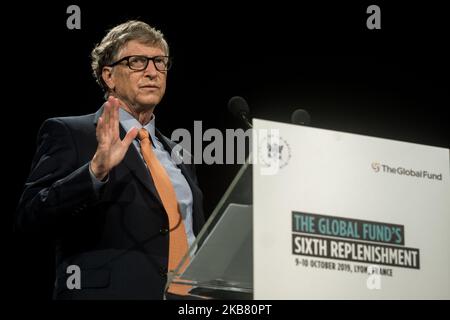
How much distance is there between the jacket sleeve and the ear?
0.35 meters

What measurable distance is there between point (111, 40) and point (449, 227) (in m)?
1.44

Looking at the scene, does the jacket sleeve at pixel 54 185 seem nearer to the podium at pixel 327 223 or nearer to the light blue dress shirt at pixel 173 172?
the light blue dress shirt at pixel 173 172

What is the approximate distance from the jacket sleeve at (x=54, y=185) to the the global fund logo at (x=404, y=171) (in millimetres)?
798

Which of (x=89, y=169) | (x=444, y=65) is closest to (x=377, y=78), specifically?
(x=444, y=65)

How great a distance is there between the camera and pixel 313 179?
1778 millimetres

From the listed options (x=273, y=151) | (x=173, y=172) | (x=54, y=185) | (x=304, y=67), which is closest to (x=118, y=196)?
(x=54, y=185)

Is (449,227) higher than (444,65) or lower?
lower

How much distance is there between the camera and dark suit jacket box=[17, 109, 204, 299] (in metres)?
2.22

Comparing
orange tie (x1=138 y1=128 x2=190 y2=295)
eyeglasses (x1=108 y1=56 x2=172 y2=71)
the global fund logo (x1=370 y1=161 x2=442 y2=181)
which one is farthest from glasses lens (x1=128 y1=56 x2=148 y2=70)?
the global fund logo (x1=370 y1=161 x2=442 y2=181)

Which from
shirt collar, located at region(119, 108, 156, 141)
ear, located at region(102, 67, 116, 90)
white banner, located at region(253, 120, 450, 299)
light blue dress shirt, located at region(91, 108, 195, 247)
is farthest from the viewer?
ear, located at region(102, 67, 116, 90)

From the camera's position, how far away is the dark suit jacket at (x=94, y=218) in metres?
2.22

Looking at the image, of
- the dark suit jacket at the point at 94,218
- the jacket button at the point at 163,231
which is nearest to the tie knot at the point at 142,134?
the dark suit jacket at the point at 94,218

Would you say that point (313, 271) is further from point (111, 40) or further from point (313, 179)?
point (111, 40)

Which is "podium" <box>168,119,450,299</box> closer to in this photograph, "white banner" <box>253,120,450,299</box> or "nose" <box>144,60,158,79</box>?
"white banner" <box>253,120,450,299</box>
